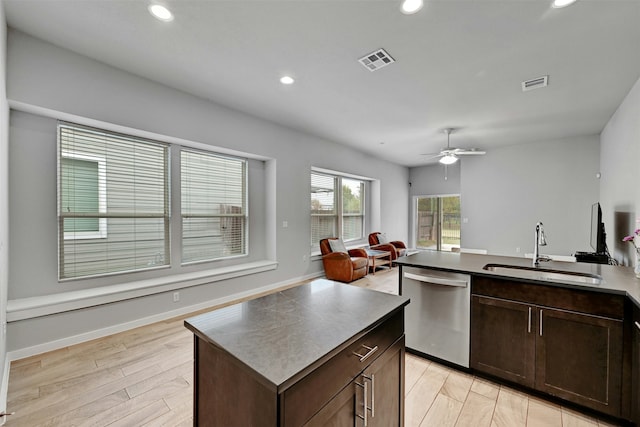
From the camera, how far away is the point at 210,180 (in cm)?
434

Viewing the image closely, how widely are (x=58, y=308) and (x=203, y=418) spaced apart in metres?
2.54

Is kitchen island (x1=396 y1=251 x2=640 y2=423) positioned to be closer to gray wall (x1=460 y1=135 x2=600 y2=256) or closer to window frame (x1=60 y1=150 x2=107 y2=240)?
window frame (x1=60 y1=150 x2=107 y2=240)

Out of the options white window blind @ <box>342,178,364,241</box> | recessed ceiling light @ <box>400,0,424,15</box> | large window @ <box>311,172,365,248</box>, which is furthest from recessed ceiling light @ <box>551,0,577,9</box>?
white window blind @ <box>342,178,364,241</box>

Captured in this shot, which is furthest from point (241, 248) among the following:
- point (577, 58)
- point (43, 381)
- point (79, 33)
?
point (577, 58)

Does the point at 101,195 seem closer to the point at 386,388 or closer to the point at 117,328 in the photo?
the point at 117,328

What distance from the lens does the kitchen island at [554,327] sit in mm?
1739

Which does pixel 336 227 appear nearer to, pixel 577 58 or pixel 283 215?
pixel 283 215

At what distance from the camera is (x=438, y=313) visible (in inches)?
95.4

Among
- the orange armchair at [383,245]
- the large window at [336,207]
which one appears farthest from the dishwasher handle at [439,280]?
the orange armchair at [383,245]

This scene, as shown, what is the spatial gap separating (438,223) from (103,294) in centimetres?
886

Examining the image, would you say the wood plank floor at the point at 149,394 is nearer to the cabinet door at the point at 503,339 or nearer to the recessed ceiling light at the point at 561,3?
the cabinet door at the point at 503,339

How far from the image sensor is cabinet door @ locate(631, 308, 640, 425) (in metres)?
1.60

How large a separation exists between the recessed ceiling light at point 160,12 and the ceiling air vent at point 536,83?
392 cm

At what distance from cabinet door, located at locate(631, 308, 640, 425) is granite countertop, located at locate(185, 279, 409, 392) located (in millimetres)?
1432
